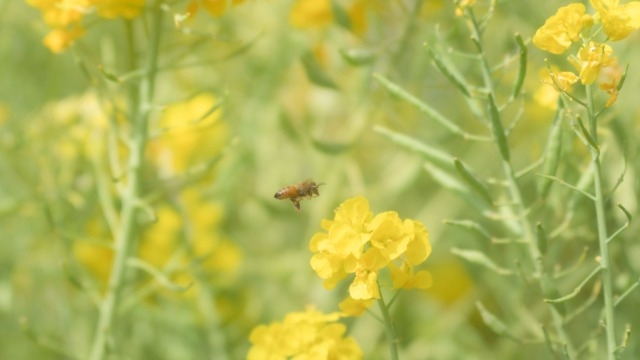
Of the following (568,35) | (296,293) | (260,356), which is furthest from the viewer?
(296,293)

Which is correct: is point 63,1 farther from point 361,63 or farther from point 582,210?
point 582,210

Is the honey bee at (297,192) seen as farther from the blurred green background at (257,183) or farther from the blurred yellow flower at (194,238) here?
the blurred yellow flower at (194,238)

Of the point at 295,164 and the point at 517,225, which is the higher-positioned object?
the point at 295,164

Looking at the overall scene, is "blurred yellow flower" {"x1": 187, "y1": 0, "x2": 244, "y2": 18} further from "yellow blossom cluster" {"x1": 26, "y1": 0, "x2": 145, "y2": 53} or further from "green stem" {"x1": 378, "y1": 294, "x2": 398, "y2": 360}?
"green stem" {"x1": 378, "y1": 294, "x2": 398, "y2": 360}

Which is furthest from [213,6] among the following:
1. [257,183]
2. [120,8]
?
Result: [257,183]

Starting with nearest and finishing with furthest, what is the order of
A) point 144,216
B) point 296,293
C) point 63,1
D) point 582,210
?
point 63,1 → point 582,210 → point 144,216 → point 296,293

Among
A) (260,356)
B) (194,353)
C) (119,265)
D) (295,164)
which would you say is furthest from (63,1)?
(295,164)

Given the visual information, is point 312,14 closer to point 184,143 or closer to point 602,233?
point 184,143
